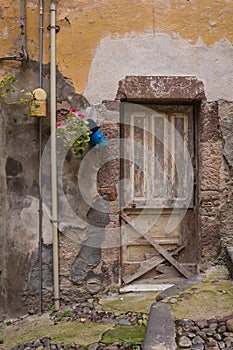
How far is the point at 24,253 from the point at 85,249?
0.62m

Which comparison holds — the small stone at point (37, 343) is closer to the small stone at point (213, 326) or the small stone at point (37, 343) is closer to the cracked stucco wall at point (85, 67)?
the cracked stucco wall at point (85, 67)

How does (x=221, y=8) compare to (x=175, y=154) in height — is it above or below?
above

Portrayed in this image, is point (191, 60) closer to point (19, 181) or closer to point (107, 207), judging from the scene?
point (107, 207)

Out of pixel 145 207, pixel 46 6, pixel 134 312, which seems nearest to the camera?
pixel 134 312

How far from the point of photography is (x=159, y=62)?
4355 millimetres

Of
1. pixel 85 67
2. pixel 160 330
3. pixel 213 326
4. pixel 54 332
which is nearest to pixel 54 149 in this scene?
pixel 85 67

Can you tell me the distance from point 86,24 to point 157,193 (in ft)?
6.25

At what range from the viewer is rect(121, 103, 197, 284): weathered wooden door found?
4.58m

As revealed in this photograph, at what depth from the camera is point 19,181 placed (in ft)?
14.3

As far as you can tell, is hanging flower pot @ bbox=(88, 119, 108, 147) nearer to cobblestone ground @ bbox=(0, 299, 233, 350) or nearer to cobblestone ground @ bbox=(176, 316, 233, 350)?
cobblestone ground @ bbox=(0, 299, 233, 350)

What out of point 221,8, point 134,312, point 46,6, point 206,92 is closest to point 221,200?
point 206,92

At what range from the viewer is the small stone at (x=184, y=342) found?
2619 mm

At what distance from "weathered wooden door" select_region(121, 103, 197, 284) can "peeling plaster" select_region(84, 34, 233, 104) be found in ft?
1.18

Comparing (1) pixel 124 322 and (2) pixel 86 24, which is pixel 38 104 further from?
(1) pixel 124 322
